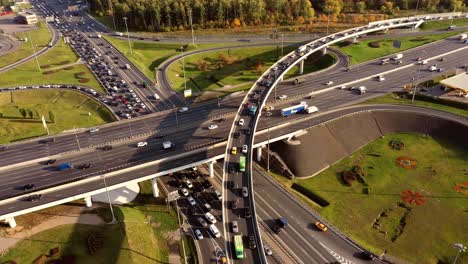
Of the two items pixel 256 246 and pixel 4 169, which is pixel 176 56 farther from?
pixel 256 246

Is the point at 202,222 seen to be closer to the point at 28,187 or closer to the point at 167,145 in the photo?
the point at 167,145

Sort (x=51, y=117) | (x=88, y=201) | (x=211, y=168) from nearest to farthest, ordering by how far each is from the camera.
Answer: (x=88, y=201)
(x=211, y=168)
(x=51, y=117)

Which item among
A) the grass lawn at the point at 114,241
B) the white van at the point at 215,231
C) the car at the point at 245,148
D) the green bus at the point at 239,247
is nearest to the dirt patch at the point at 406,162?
the car at the point at 245,148

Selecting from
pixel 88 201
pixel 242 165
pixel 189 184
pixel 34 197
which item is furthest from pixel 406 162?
pixel 34 197

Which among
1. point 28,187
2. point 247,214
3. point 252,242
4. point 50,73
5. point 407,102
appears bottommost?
point 252,242

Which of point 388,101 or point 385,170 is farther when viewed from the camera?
point 388,101

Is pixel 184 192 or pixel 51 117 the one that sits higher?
pixel 51 117

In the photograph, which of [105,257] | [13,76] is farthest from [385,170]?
[13,76]

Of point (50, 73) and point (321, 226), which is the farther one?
point (50, 73)
